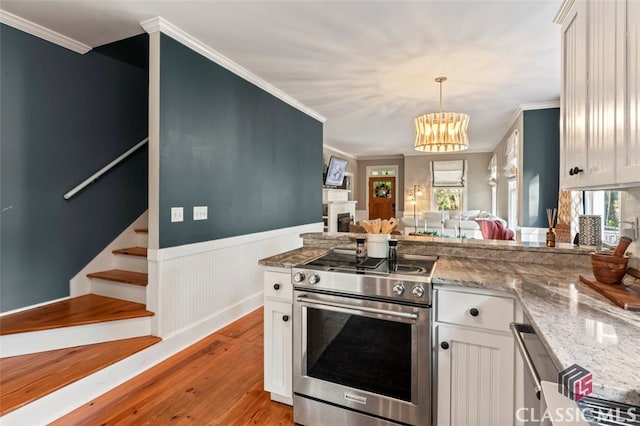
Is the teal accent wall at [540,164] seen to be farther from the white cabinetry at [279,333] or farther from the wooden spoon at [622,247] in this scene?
the white cabinetry at [279,333]

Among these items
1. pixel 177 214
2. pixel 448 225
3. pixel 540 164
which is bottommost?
pixel 448 225

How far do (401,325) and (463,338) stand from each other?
281 mm

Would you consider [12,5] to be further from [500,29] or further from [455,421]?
[455,421]

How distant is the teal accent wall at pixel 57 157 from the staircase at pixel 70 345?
34cm

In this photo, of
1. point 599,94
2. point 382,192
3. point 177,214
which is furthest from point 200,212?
point 382,192

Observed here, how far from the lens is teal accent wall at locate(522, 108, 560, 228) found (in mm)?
4223

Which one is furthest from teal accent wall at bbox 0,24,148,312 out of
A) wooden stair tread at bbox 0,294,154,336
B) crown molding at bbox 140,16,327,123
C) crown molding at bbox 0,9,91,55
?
crown molding at bbox 140,16,327,123

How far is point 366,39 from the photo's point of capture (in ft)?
8.65

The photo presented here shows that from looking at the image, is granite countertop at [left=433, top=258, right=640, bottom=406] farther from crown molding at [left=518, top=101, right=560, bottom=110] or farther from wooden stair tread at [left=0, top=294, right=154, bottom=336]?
crown molding at [left=518, top=101, right=560, bottom=110]

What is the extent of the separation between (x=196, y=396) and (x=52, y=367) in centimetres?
92

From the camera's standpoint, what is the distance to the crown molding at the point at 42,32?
2.31 m

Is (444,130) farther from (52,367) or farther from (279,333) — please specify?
(52,367)

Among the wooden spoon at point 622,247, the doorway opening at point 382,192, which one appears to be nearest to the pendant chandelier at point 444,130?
the wooden spoon at point 622,247

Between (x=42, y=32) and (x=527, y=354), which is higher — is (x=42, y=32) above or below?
above
